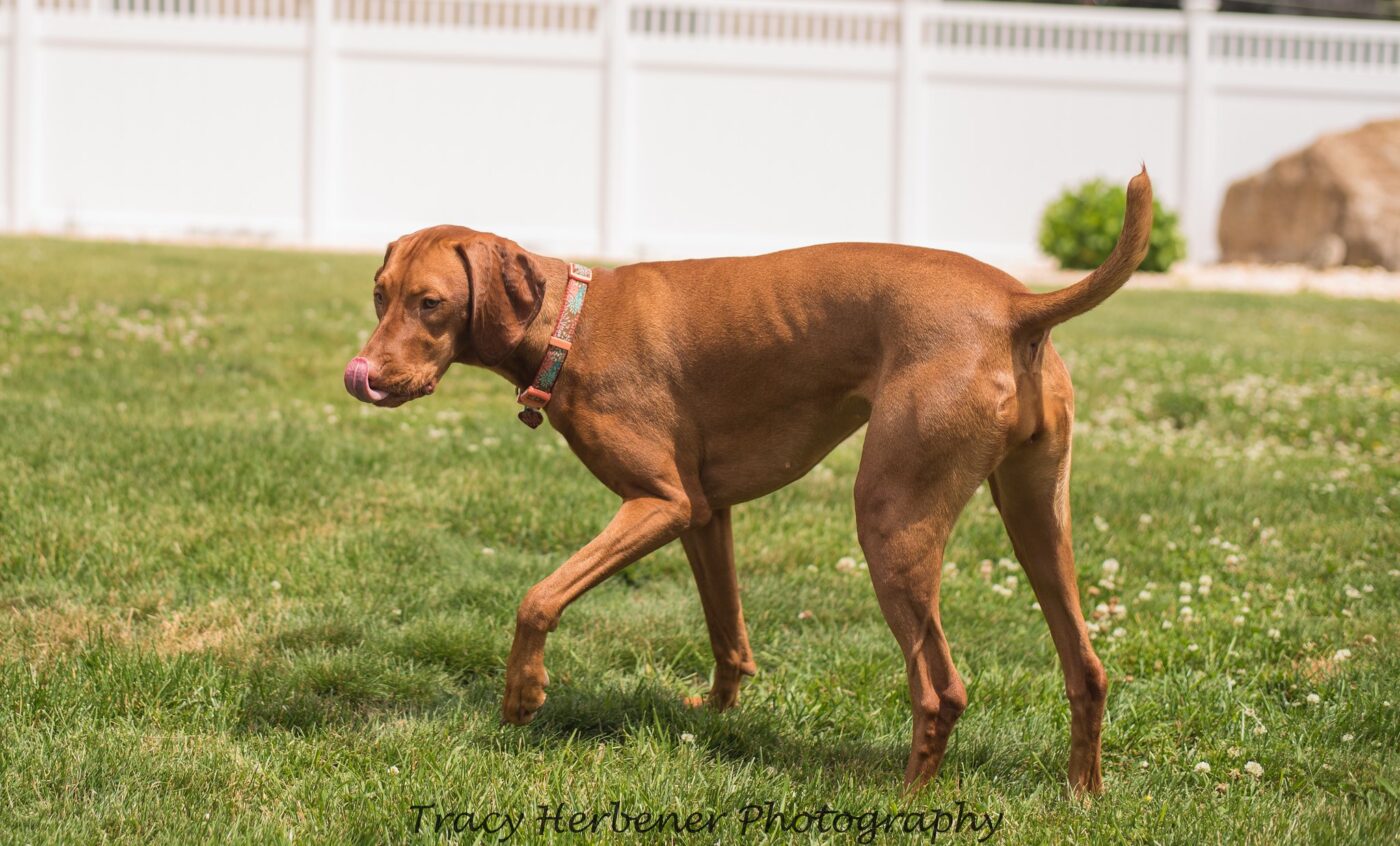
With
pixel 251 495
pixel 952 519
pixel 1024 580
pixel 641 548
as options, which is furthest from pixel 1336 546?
pixel 251 495

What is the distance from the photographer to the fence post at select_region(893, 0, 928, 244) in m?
20.2

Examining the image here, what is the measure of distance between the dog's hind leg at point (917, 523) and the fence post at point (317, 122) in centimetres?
1739

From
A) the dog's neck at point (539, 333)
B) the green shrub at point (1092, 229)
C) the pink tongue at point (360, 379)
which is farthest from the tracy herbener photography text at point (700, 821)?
the green shrub at point (1092, 229)

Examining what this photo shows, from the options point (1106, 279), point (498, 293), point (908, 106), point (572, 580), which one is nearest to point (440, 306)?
point (498, 293)

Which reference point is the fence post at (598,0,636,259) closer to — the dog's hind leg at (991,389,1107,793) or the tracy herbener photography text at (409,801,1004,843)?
the dog's hind leg at (991,389,1107,793)

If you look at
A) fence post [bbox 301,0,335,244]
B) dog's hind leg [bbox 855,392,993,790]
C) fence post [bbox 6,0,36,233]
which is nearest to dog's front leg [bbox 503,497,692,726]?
dog's hind leg [bbox 855,392,993,790]

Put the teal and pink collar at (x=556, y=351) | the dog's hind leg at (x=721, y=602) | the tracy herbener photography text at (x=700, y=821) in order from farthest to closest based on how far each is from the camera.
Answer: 1. the dog's hind leg at (x=721, y=602)
2. the teal and pink collar at (x=556, y=351)
3. the tracy herbener photography text at (x=700, y=821)

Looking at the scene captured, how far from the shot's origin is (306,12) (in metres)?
19.5

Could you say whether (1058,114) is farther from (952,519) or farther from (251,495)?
(952,519)

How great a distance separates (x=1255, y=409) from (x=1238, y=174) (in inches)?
547

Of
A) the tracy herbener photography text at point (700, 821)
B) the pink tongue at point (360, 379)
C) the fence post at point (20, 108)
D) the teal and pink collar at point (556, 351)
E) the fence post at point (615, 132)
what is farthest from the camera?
the fence post at point (615, 132)

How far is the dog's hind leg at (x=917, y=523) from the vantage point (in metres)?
3.27

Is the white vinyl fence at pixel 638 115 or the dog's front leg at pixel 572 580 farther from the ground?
the white vinyl fence at pixel 638 115

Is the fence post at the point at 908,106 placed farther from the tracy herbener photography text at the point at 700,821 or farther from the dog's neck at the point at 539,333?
the tracy herbener photography text at the point at 700,821
